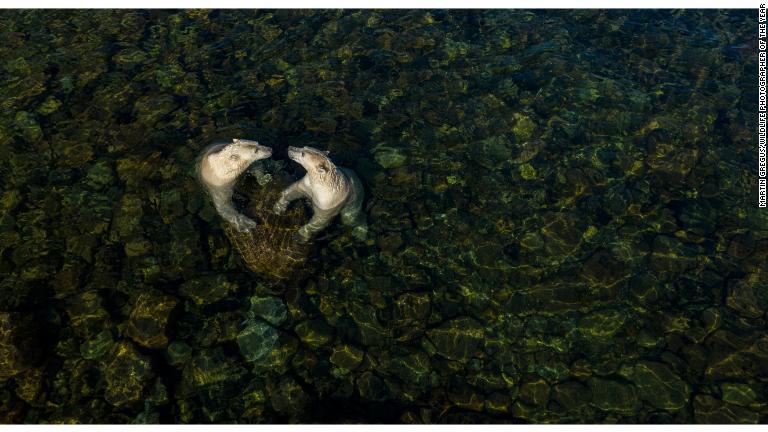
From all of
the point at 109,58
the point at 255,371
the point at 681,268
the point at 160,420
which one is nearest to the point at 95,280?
the point at 160,420

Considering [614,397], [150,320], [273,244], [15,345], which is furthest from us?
[273,244]

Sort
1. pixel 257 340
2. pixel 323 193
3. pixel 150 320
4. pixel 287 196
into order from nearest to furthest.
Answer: pixel 323 193
pixel 150 320
pixel 257 340
pixel 287 196

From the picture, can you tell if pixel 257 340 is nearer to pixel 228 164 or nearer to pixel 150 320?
pixel 150 320

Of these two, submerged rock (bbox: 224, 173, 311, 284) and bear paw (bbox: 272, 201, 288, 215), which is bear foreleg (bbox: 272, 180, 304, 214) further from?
submerged rock (bbox: 224, 173, 311, 284)

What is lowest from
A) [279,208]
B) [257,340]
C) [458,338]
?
[458,338]

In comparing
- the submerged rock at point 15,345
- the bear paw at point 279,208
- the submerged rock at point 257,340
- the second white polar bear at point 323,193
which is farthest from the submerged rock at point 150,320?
the second white polar bear at point 323,193

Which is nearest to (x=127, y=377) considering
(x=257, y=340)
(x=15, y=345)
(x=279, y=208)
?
(x=15, y=345)

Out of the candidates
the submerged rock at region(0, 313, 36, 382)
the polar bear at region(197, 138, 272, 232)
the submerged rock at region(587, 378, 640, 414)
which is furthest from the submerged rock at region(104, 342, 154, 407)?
the submerged rock at region(587, 378, 640, 414)
